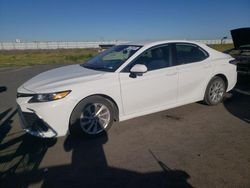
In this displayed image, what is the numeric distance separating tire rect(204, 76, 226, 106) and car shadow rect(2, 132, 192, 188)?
8.82 feet

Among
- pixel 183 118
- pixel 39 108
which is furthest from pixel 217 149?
pixel 39 108

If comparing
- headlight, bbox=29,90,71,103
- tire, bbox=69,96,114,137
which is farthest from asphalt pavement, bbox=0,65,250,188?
headlight, bbox=29,90,71,103

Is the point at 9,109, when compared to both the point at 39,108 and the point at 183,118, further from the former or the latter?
the point at 183,118

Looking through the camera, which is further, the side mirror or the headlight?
the side mirror

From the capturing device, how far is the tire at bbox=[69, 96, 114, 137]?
3855mm

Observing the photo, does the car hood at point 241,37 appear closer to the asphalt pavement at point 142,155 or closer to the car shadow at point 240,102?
the car shadow at point 240,102

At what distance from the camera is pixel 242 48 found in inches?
285

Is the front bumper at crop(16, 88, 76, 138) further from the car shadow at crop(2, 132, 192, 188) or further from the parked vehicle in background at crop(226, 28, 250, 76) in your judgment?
the parked vehicle in background at crop(226, 28, 250, 76)

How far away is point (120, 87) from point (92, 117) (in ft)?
2.35

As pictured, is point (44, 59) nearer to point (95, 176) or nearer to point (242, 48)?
point (242, 48)

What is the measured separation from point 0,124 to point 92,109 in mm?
2294

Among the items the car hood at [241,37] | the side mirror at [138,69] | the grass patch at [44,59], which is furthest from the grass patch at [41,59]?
the side mirror at [138,69]

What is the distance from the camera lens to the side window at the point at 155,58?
14.7ft

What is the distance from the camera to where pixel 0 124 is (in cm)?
494
